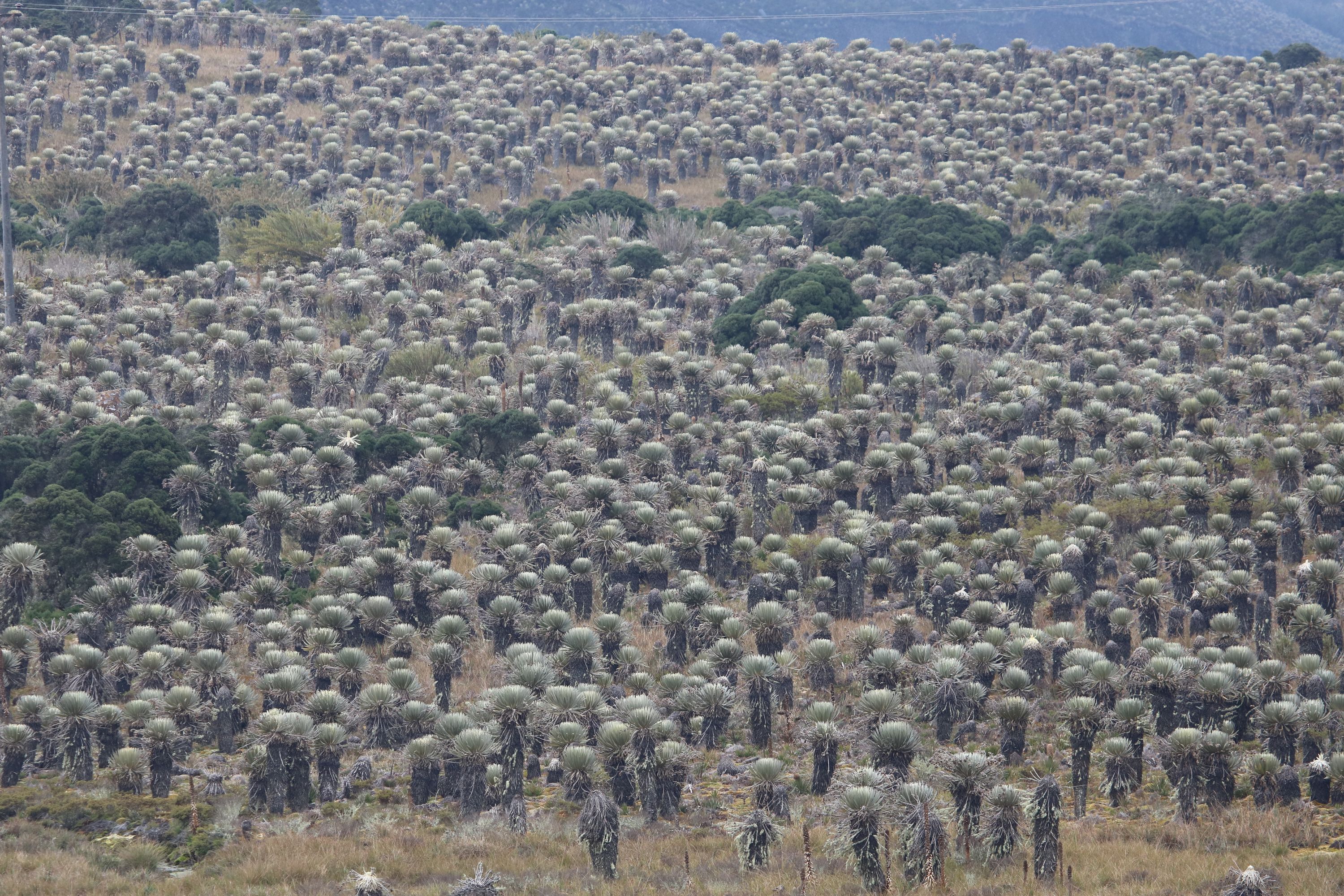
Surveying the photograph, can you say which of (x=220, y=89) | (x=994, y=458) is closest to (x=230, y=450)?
(x=994, y=458)

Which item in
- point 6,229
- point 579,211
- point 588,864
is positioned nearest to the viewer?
point 588,864

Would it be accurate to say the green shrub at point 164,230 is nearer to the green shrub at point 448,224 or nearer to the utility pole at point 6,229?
the utility pole at point 6,229

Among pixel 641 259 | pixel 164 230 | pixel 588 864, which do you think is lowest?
pixel 588 864

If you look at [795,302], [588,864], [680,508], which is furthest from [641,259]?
[588,864]

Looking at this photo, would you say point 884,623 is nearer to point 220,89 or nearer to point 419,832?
point 419,832

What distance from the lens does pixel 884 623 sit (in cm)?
4016

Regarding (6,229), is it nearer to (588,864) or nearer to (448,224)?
(448,224)

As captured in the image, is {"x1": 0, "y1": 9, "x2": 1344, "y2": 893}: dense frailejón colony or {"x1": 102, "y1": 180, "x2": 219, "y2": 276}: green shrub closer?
{"x1": 0, "y1": 9, "x2": 1344, "y2": 893}: dense frailejón colony

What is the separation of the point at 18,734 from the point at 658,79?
7739cm

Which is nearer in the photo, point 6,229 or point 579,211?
point 6,229

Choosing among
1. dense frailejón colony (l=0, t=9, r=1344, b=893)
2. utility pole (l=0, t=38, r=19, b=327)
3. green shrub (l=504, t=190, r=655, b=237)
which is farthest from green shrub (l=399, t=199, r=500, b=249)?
utility pole (l=0, t=38, r=19, b=327)

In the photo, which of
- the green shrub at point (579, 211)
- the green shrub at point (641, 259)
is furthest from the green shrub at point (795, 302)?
the green shrub at point (579, 211)

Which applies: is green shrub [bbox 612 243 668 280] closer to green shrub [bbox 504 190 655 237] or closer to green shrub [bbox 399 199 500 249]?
green shrub [bbox 504 190 655 237]

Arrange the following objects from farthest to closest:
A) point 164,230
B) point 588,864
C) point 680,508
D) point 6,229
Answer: point 164,230 < point 6,229 < point 680,508 < point 588,864
